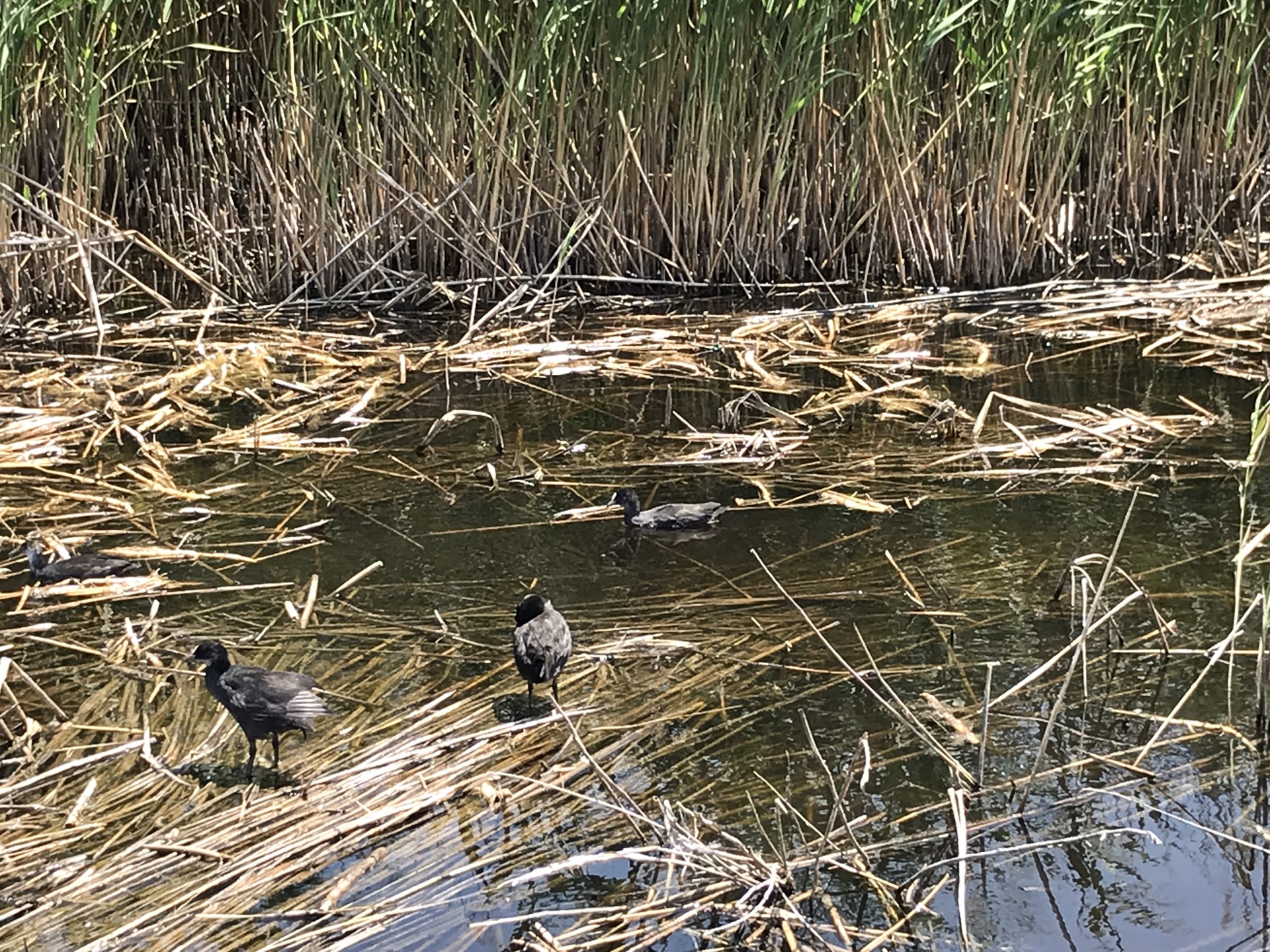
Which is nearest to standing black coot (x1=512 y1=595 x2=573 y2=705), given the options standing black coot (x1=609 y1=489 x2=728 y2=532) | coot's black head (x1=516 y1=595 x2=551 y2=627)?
coot's black head (x1=516 y1=595 x2=551 y2=627)

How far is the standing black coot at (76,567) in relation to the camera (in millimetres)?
5180

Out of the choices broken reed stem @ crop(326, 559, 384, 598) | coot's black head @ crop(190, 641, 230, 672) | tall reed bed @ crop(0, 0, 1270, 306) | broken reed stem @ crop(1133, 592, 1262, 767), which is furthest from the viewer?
tall reed bed @ crop(0, 0, 1270, 306)

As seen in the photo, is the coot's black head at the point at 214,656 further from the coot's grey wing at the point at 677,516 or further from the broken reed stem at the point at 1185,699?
the broken reed stem at the point at 1185,699

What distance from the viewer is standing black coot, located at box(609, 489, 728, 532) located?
5555 mm

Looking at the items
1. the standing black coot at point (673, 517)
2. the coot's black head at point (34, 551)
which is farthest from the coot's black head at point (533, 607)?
the coot's black head at point (34, 551)

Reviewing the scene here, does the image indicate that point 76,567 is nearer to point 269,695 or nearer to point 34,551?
point 34,551

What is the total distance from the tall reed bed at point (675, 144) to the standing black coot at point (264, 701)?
4.34 m

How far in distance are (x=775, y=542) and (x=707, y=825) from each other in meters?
2.15

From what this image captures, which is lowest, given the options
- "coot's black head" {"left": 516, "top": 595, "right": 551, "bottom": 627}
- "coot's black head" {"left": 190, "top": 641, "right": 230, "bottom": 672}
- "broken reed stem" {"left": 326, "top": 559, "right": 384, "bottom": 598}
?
"broken reed stem" {"left": 326, "top": 559, "right": 384, "bottom": 598}

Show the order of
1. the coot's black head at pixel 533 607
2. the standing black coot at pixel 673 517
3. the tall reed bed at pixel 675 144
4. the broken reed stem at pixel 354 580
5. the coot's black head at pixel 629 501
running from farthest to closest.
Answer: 1. the tall reed bed at pixel 675 144
2. the coot's black head at pixel 629 501
3. the standing black coot at pixel 673 517
4. the broken reed stem at pixel 354 580
5. the coot's black head at pixel 533 607

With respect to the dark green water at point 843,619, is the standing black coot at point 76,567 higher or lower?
higher

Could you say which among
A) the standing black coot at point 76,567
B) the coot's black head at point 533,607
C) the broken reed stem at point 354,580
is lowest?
the broken reed stem at point 354,580

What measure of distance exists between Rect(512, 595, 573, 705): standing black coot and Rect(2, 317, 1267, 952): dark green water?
0.50ft

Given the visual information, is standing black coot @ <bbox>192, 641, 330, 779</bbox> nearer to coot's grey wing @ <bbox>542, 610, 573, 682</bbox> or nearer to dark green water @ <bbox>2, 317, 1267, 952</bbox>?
dark green water @ <bbox>2, 317, 1267, 952</bbox>
